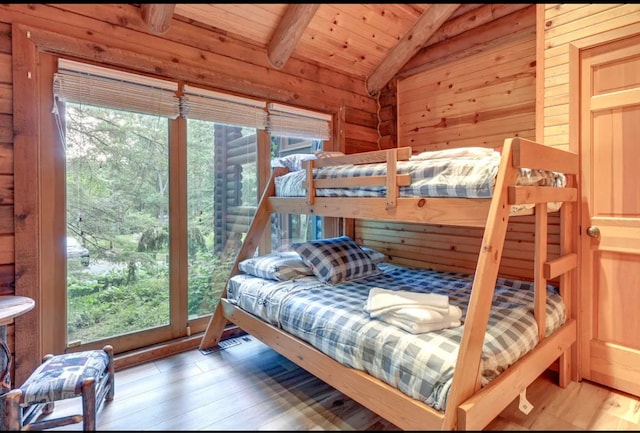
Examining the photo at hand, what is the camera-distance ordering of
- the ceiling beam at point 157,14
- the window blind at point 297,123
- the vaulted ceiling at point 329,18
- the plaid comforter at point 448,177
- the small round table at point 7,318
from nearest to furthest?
1. the vaulted ceiling at point 329,18
2. the ceiling beam at point 157,14
3. the plaid comforter at point 448,177
4. the small round table at point 7,318
5. the window blind at point 297,123

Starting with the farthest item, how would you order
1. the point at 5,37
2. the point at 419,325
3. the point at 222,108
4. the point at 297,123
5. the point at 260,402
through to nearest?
the point at 297,123 < the point at 222,108 < the point at 5,37 < the point at 419,325 < the point at 260,402

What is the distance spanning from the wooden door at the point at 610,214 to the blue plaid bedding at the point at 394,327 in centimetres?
27

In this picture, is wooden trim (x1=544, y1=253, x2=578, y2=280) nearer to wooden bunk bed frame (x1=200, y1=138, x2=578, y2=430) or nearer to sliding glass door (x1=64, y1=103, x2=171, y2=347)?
wooden bunk bed frame (x1=200, y1=138, x2=578, y2=430)

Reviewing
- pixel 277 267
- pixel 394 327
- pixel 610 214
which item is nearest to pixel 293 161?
pixel 277 267

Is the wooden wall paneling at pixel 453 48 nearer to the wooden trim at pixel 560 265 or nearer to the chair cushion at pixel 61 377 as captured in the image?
the wooden trim at pixel 560 265

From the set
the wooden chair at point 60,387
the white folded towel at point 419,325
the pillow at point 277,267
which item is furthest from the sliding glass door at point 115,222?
the white folded towel at point 419,325

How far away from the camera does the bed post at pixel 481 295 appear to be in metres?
1.15

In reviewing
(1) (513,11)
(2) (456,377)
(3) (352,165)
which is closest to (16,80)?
(3) (352,165)

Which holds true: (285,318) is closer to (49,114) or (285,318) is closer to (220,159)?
(220,159)

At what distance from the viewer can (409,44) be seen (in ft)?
7.77

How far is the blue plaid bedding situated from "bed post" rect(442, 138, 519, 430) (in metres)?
0.05

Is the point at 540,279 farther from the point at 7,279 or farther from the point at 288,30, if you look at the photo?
the point at 7,279

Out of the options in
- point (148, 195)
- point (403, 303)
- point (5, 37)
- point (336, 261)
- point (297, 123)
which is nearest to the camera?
point (403, 303)

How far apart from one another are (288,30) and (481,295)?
152 cm
